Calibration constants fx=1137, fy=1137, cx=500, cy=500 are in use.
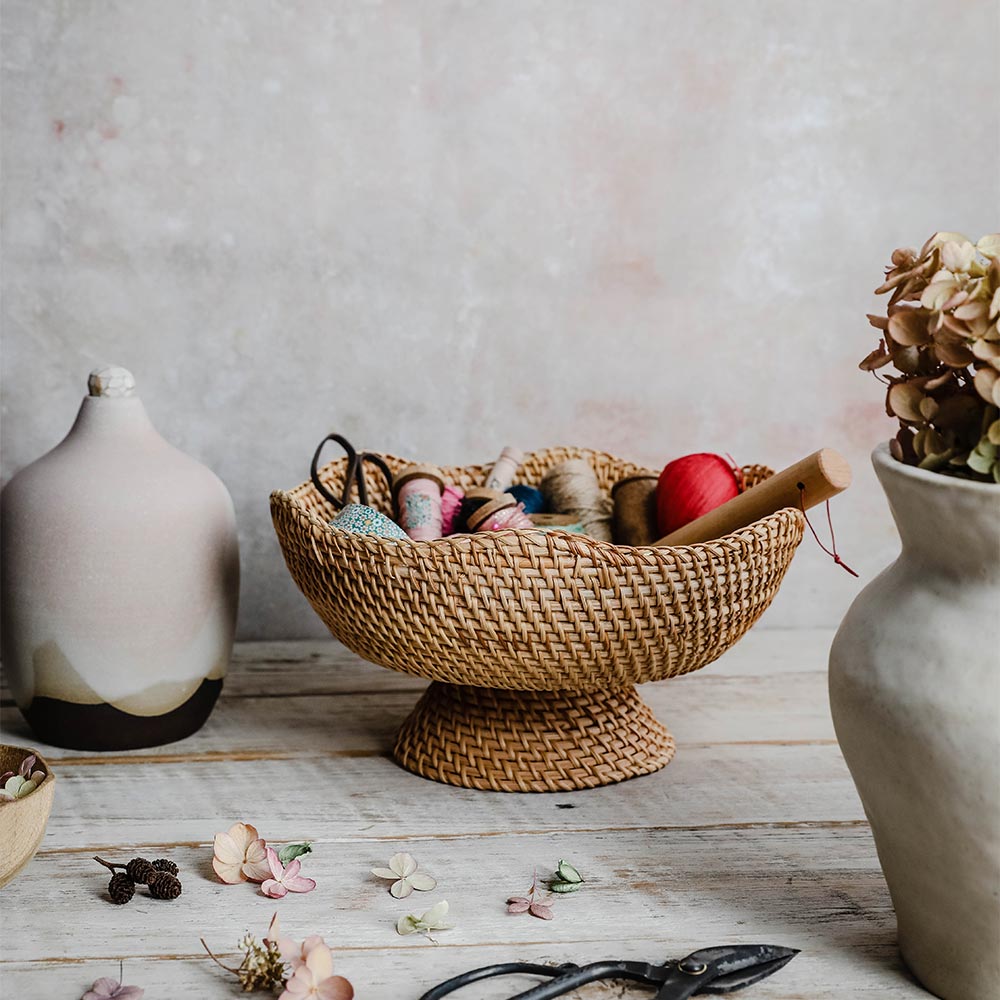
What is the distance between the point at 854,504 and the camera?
1.51m

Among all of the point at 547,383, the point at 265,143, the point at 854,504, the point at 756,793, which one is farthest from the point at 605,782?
the point at 265,143

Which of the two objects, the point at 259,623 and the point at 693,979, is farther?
the point at 259,623

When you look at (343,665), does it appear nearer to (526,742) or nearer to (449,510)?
(449,510)

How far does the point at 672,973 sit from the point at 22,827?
1.41ft

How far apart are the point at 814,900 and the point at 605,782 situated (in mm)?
238

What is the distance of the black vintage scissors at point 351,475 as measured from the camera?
114 cm

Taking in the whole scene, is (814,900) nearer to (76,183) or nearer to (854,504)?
(854,504)

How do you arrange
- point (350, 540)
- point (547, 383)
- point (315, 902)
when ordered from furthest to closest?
point (547, 383) < point (350, 540) < point (315, 902)

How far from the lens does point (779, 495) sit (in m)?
0.96

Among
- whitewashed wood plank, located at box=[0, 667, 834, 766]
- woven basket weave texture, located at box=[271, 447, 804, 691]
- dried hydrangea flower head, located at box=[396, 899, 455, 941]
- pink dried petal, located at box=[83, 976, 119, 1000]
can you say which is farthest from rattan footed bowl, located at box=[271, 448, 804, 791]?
pink dried petal, located at box=[83, 976, 119, 1000]

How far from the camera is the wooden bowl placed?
0.74 meters

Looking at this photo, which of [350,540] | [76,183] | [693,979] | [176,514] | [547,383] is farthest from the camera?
[547,383]

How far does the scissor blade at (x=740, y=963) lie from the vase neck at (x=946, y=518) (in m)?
0.27

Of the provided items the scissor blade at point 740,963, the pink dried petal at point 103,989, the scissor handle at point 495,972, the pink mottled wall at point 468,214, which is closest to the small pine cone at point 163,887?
the pink dried petal at point 103,989
